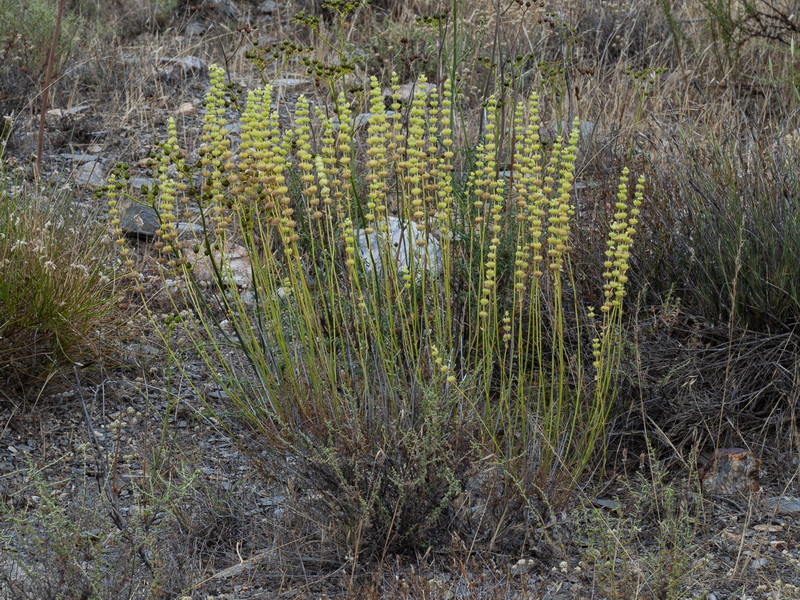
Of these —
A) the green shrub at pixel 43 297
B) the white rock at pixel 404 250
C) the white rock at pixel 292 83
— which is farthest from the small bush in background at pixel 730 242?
the white rock at pixel 292 83

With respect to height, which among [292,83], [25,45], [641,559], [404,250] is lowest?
[641,559]

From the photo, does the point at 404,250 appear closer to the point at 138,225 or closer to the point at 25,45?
the point at 138,225

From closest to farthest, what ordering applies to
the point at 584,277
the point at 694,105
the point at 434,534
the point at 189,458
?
the point at 434,534 → the point at 189,458 → the point at 584,277 → the point at 694,105

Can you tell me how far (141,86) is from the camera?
18.9ft

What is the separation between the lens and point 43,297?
2.95 metres

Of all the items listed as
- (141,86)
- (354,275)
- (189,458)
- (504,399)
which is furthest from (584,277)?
(141,86)

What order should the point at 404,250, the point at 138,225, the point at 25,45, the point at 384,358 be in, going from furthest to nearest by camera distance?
the point at 25,45, the point at 138,225, the point at 404,250, the point at 384,358

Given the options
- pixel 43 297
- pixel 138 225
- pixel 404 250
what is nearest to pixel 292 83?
pixel 138 225

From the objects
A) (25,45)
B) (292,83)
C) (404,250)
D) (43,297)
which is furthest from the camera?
(292,83)

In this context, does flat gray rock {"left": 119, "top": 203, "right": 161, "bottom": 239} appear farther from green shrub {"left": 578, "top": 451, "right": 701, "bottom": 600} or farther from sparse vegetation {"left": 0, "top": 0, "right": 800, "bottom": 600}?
green shrub {"left": 578, "top": 451, "right": 701, "bottom": 600}

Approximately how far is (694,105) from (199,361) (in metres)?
3.60

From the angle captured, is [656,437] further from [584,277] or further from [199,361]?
[199,361]

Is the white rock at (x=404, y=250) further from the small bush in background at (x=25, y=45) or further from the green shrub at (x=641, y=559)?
the small bush in background at (x=25, y=45)

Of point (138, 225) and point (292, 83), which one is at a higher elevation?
point (292, 83)
